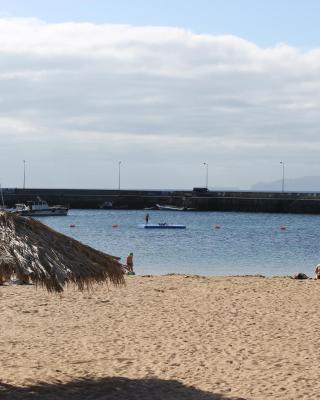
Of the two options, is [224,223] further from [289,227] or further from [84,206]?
[84,206]

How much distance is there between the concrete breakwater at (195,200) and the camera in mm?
93500

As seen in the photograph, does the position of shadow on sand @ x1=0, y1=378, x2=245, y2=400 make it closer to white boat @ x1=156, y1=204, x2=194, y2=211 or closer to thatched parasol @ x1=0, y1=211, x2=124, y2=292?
thatched parasol @ x1=0, y1=211, x2=124, y2=292

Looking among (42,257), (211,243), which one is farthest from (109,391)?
(211,243)

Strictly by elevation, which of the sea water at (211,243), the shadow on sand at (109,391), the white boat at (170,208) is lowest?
the sea water at (211,243)

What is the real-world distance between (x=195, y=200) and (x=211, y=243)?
48.7 metres

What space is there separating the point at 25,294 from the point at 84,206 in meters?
87.1

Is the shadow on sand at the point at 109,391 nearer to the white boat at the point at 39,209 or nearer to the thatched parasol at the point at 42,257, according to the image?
the thatched parasol at the point at 42,257

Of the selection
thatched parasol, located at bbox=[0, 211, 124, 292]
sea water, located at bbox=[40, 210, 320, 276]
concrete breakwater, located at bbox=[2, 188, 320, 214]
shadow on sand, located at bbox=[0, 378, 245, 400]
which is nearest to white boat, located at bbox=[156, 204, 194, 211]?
concrete breakwater, located at bbox=[2, 188, 320, 214]

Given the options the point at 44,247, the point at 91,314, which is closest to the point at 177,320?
the point at 91,314

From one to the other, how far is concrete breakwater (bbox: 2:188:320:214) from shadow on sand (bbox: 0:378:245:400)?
273 ft

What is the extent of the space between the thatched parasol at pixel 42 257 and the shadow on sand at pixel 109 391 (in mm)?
1297

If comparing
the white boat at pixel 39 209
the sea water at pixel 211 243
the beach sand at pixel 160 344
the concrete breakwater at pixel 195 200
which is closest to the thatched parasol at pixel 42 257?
the beach sand at pixel 160 344

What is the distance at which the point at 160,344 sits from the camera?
433 inches

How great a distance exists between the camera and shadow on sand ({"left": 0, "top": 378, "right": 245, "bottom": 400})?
26.8 feet
